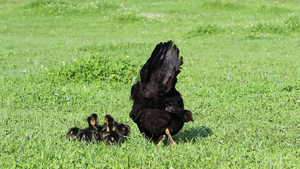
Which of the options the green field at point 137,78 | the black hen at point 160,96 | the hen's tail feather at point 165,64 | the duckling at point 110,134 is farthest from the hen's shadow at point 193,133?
the hen's tail feather at point 165,64

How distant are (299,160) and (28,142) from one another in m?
3.49

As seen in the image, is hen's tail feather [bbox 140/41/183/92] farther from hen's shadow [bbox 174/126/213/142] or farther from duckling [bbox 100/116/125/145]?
hen's shadow [bbox 174/126/213/142]

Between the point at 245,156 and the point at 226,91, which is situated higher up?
the point at 245,156

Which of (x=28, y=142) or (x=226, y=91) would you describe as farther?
(x=226, y=91)

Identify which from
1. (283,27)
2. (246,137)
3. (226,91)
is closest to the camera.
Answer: (246,137)

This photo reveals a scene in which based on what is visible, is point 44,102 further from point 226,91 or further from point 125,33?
point 125,33

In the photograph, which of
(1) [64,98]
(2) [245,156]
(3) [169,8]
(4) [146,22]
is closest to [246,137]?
(2) [245,156]

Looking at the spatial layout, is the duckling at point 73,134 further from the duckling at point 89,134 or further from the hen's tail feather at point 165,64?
the hen's tail feather at point 165,64

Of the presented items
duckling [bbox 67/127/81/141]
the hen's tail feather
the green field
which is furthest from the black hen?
duckling [bbox 67/127/81/141]

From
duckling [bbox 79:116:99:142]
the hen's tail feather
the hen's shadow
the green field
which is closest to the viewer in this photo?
the green field

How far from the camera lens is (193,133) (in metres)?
6.50

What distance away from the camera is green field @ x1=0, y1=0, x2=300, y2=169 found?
4934 millimetres

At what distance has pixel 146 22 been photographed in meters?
25.3

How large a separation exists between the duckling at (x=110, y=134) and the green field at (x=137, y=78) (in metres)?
0.13
